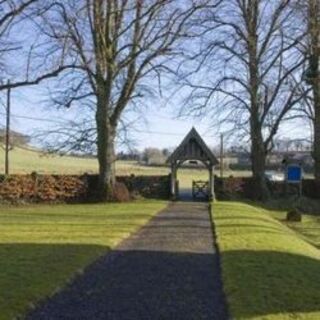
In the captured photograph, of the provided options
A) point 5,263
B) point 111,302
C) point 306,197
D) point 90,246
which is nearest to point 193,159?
point 306,197

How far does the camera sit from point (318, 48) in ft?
161

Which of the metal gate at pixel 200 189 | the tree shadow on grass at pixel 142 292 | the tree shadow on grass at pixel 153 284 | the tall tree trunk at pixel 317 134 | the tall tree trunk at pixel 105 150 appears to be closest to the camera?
the tree shadow on grass at pixel 142 292

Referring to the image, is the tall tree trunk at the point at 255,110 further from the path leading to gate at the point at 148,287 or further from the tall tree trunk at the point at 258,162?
the path leading to gate at the point at 148,287

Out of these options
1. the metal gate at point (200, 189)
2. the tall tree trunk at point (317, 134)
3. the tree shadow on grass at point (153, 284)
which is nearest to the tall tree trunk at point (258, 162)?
the metal gate at point (200, 189)

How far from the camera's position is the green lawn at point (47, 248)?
478 inches

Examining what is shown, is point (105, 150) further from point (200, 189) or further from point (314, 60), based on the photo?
point (314, 60)

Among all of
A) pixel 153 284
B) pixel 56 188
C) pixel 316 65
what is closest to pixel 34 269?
pixel 153 284

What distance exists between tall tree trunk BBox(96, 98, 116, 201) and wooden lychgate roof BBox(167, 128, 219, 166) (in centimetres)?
456

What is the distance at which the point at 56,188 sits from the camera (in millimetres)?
47000

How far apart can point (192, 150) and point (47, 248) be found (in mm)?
31034

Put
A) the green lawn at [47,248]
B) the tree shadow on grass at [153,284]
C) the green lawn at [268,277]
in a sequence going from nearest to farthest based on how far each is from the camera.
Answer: the tree shadow on grass at [153,284], the green lawn at [268,277], the green lawn at [47,248]

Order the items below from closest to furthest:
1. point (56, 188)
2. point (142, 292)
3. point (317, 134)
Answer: point (142, 292)
point (56, 188)
point (317, 134)

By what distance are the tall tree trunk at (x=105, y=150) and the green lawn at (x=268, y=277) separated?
22631mm

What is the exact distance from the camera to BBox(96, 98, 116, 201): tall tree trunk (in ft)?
150
